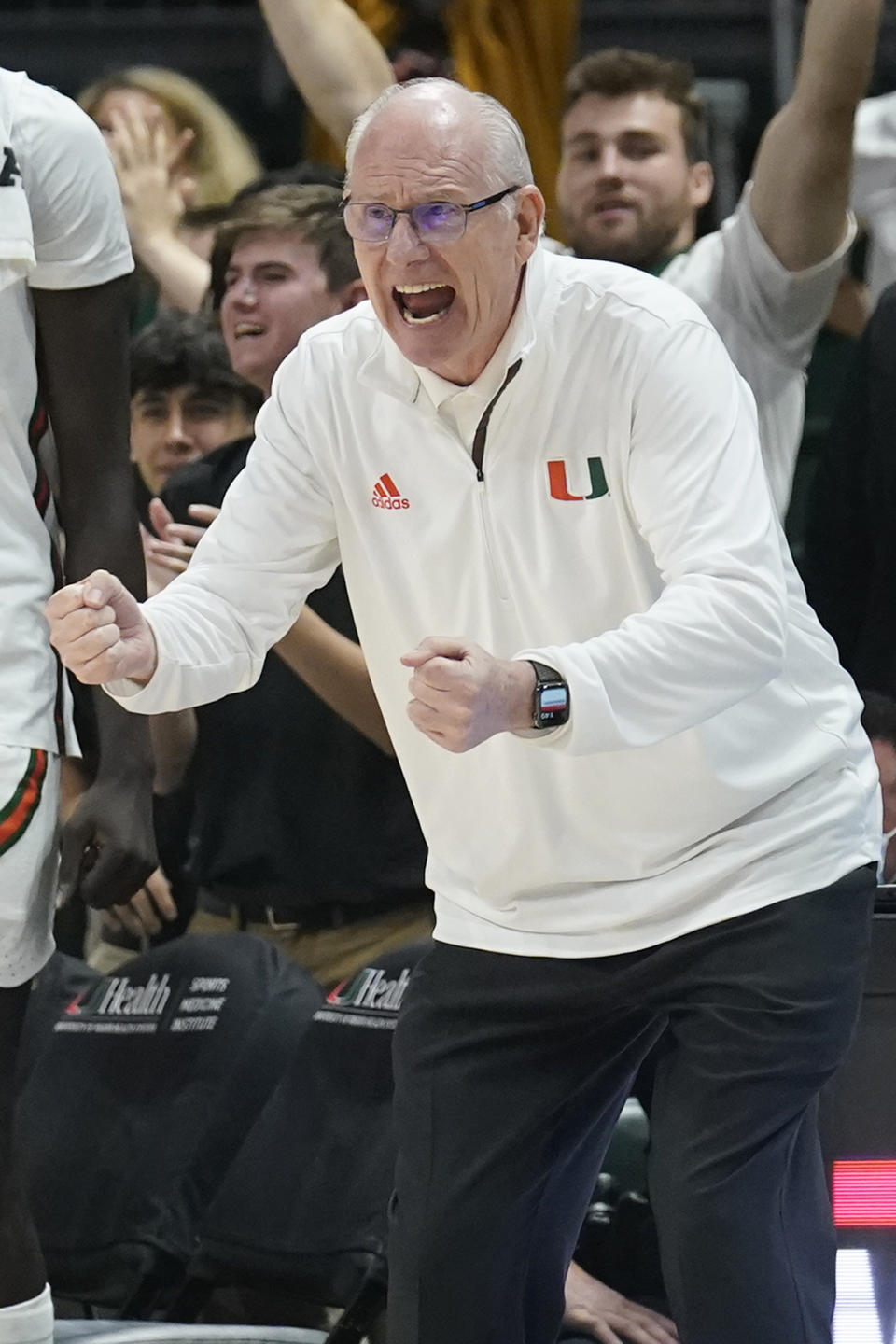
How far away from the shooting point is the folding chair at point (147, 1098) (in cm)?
282

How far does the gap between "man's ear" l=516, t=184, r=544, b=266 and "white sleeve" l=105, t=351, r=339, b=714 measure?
30 cm

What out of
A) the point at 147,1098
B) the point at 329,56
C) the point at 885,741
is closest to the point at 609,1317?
the point at 147,1098

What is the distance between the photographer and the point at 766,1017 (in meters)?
2.02

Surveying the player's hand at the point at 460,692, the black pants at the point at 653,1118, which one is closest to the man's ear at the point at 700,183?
the black pants at the point at 653,1118

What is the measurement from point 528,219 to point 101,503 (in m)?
0.63

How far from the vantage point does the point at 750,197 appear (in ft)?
10.4

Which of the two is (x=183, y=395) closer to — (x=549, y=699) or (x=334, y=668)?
(x=334, y=668)

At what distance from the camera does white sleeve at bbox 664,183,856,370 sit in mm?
3170

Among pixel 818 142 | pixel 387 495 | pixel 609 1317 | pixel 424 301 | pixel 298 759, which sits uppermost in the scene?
pixel 424 301

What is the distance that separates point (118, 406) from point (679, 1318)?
1.22 meters

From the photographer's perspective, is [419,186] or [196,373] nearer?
[419,186]

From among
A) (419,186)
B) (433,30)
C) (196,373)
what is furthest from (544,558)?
(433,30)

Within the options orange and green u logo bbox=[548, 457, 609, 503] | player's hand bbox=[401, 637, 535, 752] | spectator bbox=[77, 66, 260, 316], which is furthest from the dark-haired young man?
player's hand bbox=[401, 637, 535, 752]

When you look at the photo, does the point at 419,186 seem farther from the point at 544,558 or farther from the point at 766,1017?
the point at 766,1017
